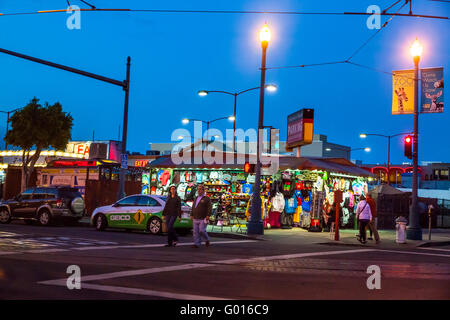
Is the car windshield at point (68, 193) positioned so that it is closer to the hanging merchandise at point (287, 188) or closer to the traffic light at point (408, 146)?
the hanging merchandise at point (287, 188)

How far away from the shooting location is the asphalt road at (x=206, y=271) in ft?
25.7

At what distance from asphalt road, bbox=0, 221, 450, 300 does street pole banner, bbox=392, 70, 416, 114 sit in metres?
7.45

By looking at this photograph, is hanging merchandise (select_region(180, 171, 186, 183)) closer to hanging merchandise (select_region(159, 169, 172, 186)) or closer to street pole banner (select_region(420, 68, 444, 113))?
hanging merchandise (select_region(159, 169, 172, 186))

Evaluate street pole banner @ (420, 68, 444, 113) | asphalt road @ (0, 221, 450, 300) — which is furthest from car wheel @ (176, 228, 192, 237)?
street pole banner @ (420, 68, 444, 113)

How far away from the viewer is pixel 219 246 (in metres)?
16.0

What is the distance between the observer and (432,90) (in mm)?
20953

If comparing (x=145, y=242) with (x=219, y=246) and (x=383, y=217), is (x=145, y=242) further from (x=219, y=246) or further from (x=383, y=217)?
(x=383, y=217)

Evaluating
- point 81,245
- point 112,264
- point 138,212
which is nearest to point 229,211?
point 138,212

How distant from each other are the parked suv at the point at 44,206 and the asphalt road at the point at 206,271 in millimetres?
6738

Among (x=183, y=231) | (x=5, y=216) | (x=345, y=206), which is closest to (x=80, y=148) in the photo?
(x=5, y=216)

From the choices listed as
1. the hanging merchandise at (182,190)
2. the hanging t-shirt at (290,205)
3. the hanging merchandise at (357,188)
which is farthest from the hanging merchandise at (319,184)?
the hanging merchandise at (182,190)

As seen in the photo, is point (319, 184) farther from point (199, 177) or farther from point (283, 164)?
point (199, 177)

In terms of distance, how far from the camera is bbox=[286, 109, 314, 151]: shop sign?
23391mm

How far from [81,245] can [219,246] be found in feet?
13.5
